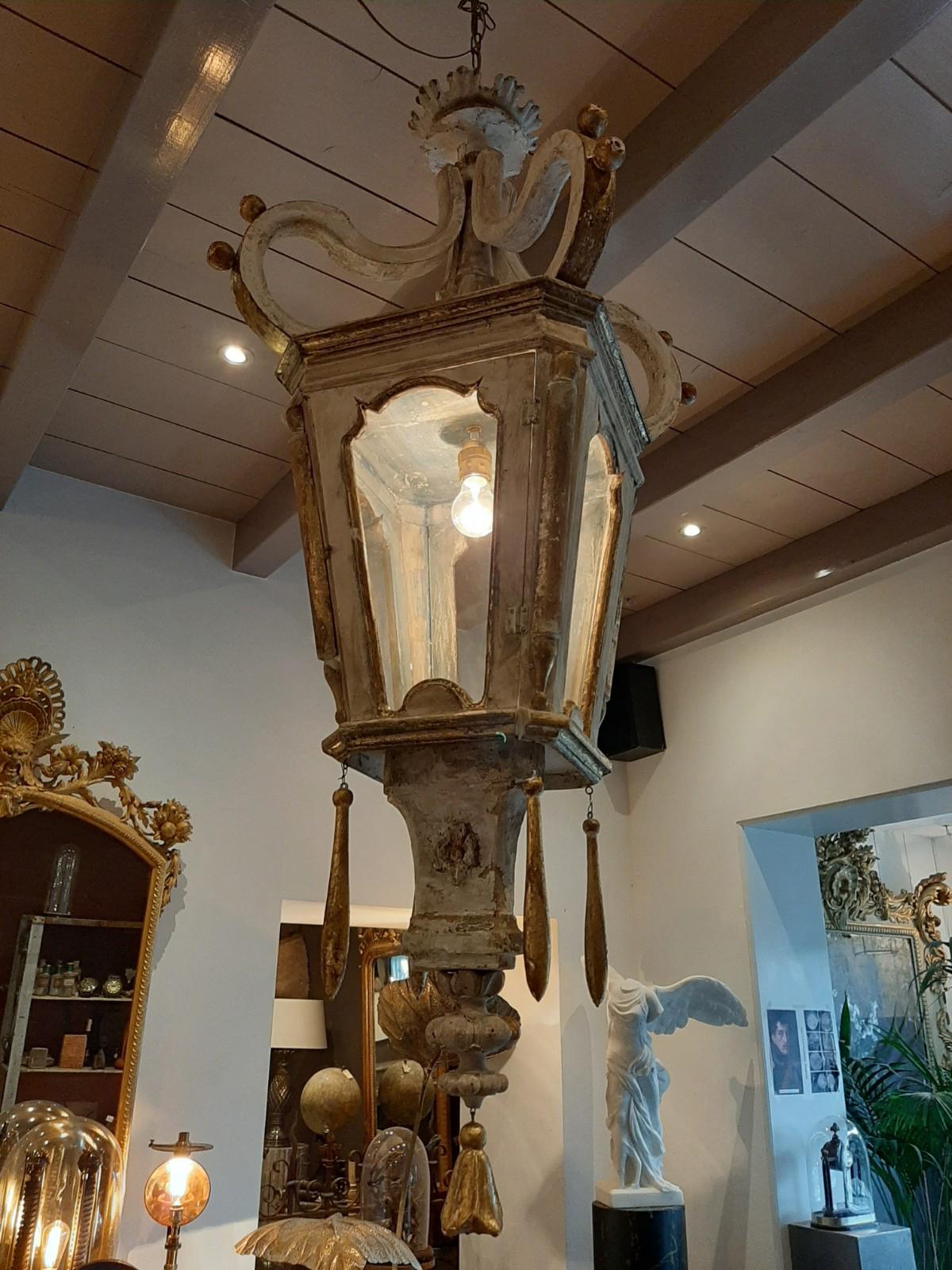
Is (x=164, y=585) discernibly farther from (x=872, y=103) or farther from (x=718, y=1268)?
(x=718, y=1268)

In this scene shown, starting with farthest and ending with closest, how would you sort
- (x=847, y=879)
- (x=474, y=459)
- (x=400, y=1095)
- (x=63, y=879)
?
(x=847, y=879) → (x=400, y=1095) → (x=63, y=879) → (x=474, y=459)

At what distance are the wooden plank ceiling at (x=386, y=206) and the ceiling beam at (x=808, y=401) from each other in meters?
0.04

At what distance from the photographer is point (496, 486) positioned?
1.01 m

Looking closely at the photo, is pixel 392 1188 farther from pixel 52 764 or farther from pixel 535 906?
pixel 535 906

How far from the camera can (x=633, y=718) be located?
4.47 m

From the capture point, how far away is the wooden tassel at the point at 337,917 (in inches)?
38.5

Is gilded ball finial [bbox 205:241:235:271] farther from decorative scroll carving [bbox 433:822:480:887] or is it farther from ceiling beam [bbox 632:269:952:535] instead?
ceiling beam [bbox 632:269:952:535]

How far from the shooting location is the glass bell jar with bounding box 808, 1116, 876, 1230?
3475 millimetres

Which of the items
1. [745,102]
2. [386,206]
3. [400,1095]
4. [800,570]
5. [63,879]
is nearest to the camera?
[745,102]

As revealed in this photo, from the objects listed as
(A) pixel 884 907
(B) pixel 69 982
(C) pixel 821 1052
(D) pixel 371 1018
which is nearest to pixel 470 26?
(B) pixel 69 982

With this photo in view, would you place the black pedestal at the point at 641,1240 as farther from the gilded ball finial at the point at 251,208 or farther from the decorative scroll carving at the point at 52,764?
the gilded ball finial at the point at 251,208

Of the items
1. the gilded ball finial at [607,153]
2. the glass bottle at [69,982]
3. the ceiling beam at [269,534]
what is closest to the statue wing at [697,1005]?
the glass bottle at [69,982]

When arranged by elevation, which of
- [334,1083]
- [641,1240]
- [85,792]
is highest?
[85,792]

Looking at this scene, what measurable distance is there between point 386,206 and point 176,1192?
105 inches
